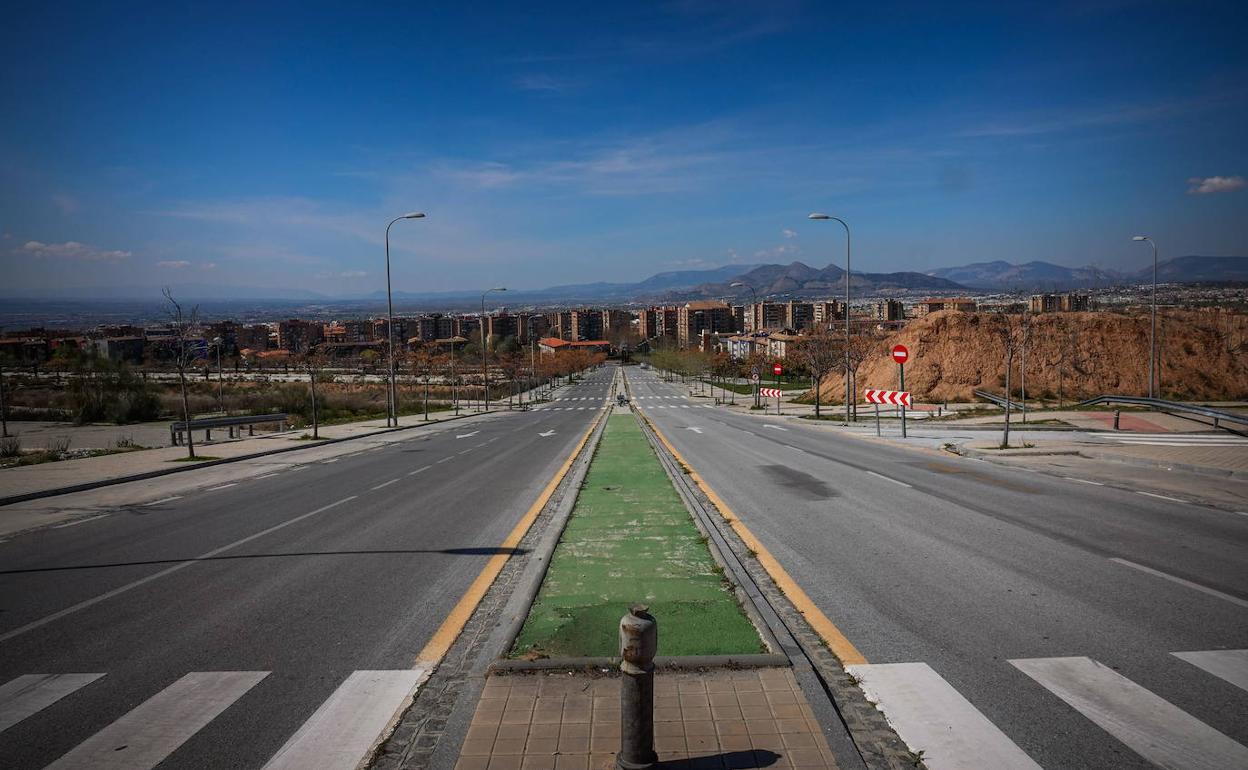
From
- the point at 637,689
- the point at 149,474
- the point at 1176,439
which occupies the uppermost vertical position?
the point at 637,689

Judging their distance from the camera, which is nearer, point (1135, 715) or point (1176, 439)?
point (1135, 715)

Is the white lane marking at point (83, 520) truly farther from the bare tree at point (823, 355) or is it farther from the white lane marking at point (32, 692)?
the bare tree at point (823, 355)

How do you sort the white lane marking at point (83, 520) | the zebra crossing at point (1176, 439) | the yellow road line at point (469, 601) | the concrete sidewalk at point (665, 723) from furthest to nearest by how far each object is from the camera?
the zebra crossing at point (1176, 439)
the white lane marking at point (83, 520)
the yellow road line at point (469, 601)
the concrete sidewalk at point (665, 723)

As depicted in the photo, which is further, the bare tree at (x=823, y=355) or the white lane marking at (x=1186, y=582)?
the bare tree at (x=823, y=355)

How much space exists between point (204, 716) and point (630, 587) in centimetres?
373

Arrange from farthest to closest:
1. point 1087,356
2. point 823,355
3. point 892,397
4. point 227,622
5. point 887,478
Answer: point 1087,356 < point 823,355 < point 892,397 < point 887,478 < point 227,622

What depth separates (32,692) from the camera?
5059mm

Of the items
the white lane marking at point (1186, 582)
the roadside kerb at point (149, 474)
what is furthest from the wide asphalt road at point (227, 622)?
the white lane marking at point (1186, 582)

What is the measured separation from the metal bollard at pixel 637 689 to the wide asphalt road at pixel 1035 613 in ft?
5.59

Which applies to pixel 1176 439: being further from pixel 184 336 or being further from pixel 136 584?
pixel 184 336

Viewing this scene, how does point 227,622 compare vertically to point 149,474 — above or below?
above

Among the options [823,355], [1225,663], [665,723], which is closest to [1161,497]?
[1225,663]

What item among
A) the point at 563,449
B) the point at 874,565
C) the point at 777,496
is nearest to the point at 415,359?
the point at 563,449

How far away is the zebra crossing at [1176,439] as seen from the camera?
19.3 m
